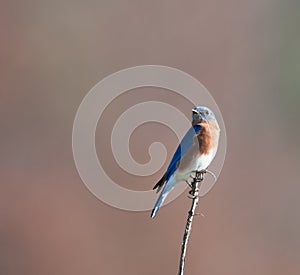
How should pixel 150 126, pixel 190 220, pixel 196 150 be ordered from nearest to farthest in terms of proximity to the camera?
pixel 190 220
pixel 196 150
pixel 150 126

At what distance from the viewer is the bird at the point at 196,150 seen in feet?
8.33

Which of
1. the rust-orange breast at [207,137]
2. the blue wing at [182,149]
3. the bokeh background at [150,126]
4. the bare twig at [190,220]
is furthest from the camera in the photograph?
the bokeh background at [150,126]

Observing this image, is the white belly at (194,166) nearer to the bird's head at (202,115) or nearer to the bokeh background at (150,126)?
the bird's head at (202,115)

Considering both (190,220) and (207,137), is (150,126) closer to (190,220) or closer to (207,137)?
(207,137)

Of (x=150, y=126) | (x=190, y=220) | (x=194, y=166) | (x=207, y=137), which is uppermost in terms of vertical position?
(x=150, y=126)

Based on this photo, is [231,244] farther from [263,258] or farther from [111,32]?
[111,32]

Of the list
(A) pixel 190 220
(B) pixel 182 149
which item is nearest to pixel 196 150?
(B) pixel 182 149

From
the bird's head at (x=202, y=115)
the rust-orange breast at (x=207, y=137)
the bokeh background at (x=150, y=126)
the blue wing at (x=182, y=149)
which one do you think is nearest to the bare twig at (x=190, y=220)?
the blue wing at (x=182, y=149)

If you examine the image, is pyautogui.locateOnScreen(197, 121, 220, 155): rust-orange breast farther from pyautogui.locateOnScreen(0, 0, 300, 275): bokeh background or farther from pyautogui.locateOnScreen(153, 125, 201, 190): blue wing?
pyautogui.locateOnScreen(0, 0, 300, 275): bokeh background

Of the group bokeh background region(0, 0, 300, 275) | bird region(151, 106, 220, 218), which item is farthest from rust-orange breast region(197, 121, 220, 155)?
bokeh background region(0, 0, 300, 275)

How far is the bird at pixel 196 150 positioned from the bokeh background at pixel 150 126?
4.99 feet

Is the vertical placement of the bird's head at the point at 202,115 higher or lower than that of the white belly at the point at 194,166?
higher

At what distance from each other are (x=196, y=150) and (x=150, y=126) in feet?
6.58

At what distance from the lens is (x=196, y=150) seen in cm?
256
